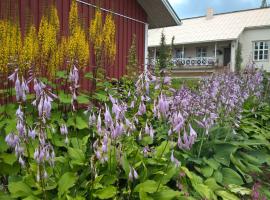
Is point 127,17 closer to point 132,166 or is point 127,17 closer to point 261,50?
point 132,166

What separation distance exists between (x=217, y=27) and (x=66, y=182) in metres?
33.5

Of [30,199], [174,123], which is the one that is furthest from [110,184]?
[174,123]

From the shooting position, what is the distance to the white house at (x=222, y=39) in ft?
102

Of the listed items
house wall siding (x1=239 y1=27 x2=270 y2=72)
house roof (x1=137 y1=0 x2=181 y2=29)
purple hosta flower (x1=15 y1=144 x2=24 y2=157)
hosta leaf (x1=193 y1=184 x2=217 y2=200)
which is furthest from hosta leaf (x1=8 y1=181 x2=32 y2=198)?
house wall siding (x1=239 y1=27 x2=270 y2=72)

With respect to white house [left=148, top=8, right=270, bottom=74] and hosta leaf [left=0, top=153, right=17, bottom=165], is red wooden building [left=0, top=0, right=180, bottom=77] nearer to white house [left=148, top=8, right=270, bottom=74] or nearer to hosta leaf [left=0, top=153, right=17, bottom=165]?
hosta leaf [left=0, top=153, right=17, bottom=165]

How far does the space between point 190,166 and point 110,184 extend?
1587mm

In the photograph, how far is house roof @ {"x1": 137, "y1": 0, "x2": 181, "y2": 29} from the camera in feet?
34.2

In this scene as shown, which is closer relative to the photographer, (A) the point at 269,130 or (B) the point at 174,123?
(B) the point at 174,123

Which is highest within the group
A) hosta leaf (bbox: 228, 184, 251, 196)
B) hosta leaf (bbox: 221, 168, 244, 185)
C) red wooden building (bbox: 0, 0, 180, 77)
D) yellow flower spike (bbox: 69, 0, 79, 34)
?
red wooden building (bbox: 0, 0, 180, 77)

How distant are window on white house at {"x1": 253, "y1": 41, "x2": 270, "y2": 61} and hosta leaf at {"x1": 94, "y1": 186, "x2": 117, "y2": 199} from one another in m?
31.8

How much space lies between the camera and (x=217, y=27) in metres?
34.1

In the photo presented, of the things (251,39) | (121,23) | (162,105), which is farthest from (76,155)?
(251,39)

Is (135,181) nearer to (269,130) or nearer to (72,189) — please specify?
(72,189)

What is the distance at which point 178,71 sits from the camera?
32.3m
